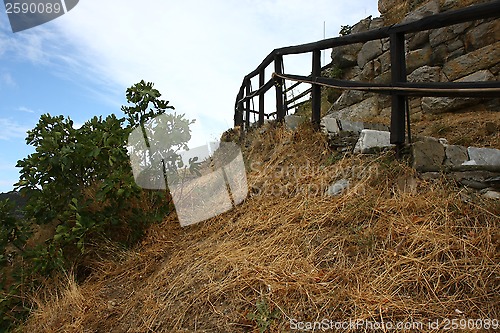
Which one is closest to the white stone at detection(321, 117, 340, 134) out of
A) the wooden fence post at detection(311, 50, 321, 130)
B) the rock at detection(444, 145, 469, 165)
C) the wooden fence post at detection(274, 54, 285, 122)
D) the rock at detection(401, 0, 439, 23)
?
the wooden fence post at detection(311, 50, 321, 130)

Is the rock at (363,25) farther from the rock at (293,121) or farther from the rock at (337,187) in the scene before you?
the rock at (337,187)

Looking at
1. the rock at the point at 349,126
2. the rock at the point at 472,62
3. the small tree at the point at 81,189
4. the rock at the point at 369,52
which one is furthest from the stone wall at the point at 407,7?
the small tree at the point at 81,189

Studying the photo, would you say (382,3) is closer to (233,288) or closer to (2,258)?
(233,288)

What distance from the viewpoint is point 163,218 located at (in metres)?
3.79

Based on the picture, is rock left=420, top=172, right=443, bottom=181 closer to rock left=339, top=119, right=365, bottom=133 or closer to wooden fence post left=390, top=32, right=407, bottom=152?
wooden fence post left=390, top=32, right=407, bottom=152

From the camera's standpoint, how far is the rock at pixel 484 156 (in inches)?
109

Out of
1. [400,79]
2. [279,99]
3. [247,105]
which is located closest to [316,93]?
[279,99]

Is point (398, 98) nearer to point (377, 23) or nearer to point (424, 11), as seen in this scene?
point (424, 11)

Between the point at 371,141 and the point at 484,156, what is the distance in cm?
94

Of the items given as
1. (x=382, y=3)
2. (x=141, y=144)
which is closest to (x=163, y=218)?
(x=141, y=144)

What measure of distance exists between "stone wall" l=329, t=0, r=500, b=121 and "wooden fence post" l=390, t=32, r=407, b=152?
314cm

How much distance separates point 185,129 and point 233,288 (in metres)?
2.23

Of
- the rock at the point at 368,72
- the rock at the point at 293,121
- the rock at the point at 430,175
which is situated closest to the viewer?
the rock at the point at 430,175

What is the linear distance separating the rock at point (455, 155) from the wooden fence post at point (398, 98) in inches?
14.5
